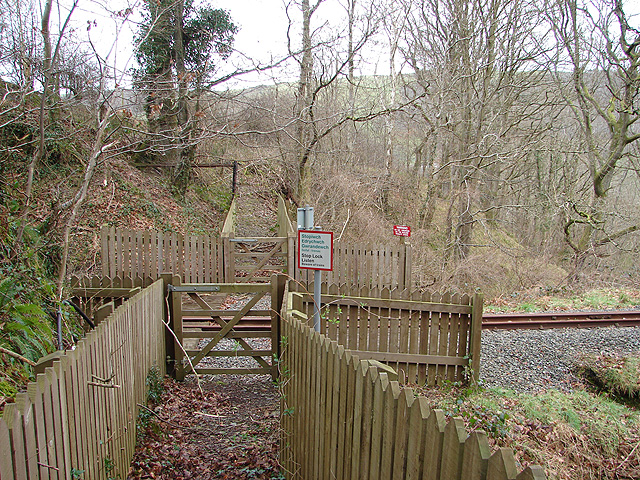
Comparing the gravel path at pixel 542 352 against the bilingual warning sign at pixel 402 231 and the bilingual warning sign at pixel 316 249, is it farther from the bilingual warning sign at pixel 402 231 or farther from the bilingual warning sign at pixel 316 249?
the bilingual warning sign at pixel 316 249

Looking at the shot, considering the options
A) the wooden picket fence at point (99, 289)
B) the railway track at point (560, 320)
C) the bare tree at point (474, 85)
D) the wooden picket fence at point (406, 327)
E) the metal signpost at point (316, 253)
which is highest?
the bare tree at point (474, 85)

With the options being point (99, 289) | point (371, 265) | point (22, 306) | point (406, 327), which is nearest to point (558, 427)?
point (406, 327)

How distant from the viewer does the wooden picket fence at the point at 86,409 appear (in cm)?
191

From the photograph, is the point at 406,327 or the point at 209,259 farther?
the point at 209,259

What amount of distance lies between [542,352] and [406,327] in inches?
126

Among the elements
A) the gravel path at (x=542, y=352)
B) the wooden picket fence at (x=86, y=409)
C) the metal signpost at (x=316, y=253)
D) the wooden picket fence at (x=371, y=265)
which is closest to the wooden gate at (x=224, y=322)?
the wooden picket fence at (x=86, y=409)

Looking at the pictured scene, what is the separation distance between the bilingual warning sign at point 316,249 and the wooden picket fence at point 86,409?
6.00 feet

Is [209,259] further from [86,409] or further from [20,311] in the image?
[86,409]

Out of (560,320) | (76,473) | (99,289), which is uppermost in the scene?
(99,289)

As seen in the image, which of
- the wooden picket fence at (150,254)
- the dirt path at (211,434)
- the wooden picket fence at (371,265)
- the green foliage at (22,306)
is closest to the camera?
the dirt path at (211,434)

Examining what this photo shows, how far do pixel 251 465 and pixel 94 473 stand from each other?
5.51 ft

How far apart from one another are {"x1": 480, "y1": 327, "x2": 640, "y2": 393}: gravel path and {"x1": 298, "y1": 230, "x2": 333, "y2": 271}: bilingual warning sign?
3.86m

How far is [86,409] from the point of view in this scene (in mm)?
2836

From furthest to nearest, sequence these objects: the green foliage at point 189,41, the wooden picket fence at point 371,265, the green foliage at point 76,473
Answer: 1. the green foliage at point 189,41
2. the wooden picket fence at point 371,265
3. the green foliage at point 76,473
